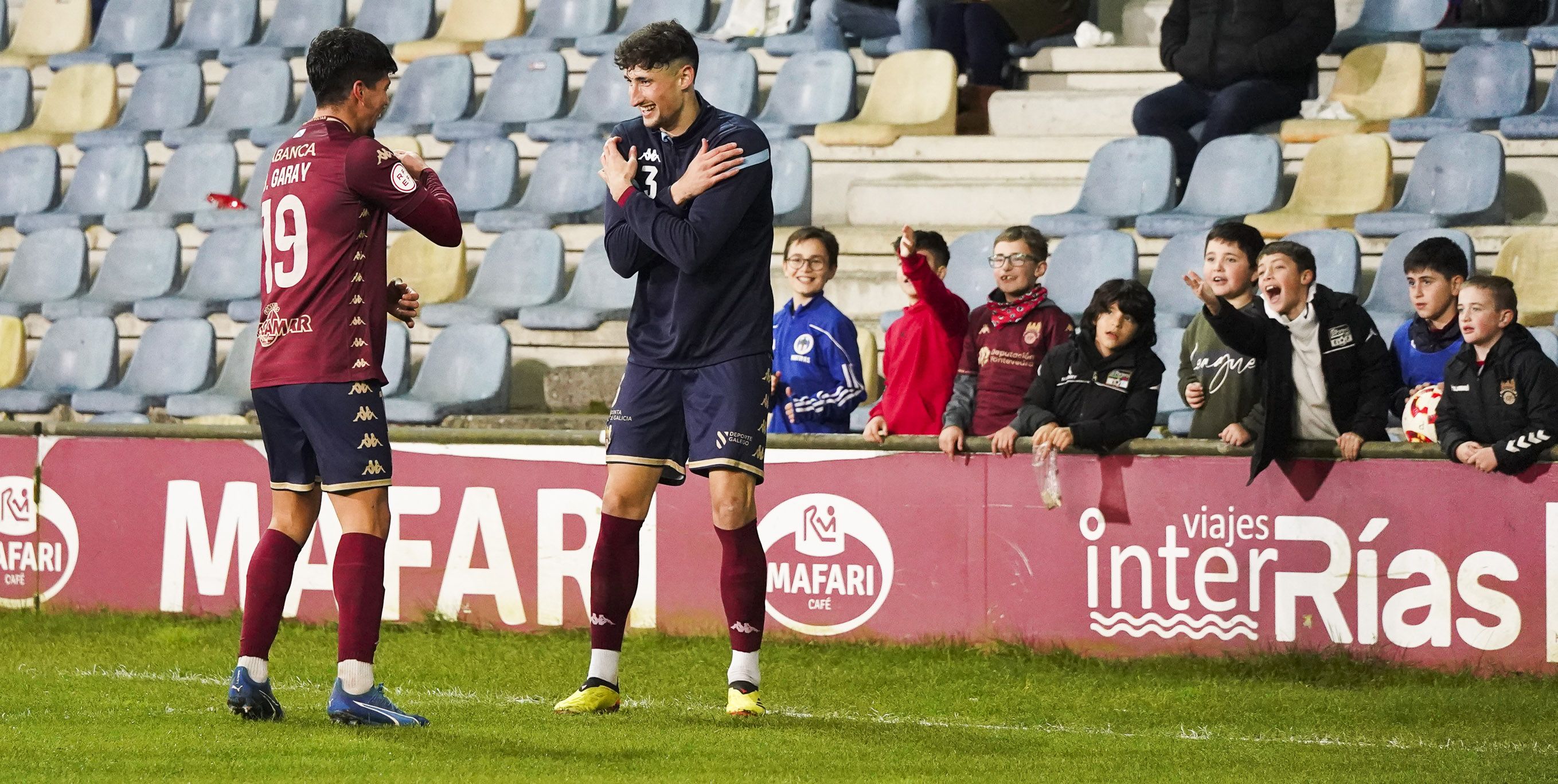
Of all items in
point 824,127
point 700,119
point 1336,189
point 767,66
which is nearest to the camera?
point 700,119

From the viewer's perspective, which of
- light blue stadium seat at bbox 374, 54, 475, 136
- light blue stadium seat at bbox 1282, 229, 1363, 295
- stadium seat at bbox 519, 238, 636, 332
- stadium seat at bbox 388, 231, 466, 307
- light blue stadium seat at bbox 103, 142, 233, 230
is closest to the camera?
light blue stadium seat at bbox 1282, 229, 1363, 295

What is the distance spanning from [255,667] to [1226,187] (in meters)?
6.16

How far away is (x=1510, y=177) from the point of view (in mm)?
9508

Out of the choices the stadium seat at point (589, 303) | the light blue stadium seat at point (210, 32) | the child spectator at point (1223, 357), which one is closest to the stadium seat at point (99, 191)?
the light blue stadium seat at point (210, 32)

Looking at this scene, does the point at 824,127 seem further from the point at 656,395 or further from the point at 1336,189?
the point at 656,395

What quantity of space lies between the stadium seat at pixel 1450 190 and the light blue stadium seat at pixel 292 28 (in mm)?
7825

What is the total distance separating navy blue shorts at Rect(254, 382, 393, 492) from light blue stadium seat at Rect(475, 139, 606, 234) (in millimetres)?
6329

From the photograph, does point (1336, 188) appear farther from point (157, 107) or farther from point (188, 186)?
point (157, 107)

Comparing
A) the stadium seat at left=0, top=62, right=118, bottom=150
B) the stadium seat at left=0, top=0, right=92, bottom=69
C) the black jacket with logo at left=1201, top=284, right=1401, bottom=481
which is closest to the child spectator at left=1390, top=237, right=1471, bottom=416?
the black jacket with logo at left=1201, top=284, right=1401, bottom=481

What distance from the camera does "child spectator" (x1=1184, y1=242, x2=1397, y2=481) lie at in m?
6.46

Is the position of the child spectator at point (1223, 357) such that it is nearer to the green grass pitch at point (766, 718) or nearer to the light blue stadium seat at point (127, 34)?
the green grass pitch at point (766, 718)

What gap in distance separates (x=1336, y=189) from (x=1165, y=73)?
86.0 inches

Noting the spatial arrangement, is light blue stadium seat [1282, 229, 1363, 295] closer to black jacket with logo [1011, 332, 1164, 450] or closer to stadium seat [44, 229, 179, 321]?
black jacket with logo [1011, 332, 1164, 450]

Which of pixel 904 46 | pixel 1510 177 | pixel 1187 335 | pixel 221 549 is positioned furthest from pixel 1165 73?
pixel 221 549
